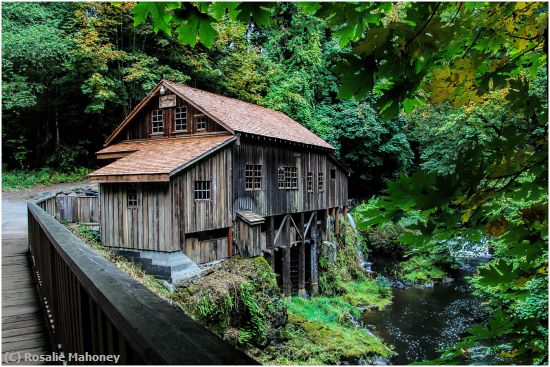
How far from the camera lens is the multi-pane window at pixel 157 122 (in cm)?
1581

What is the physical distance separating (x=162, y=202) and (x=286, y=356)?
249 inches

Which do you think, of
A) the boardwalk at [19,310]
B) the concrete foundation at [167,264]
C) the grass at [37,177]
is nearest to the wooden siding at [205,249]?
the concrete foundation at [167,264]

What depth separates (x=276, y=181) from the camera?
16672mm

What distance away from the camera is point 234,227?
14.0 metres

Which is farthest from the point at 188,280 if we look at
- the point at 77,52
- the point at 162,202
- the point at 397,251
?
the point at 397,251

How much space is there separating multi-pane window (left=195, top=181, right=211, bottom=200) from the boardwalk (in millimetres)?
5130

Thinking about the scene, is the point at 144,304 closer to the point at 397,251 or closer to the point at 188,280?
the point at 188,280

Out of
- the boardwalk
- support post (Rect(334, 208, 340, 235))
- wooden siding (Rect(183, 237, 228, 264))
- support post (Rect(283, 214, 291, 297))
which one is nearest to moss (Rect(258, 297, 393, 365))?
support post (Rect(283, 214, 291, 297))

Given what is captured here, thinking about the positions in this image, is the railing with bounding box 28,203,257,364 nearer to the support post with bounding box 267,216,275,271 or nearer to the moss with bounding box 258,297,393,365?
→ the moss with bounding box 258,297,393,365

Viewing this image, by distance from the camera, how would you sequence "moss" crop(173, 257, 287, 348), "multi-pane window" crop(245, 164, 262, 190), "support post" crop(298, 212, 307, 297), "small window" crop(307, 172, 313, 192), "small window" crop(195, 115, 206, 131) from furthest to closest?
"small window" crop(307, 172, 313, 192), "support post" crop(298, 212, 307, 297), "multi-pane window" crop(245, 164, 262, 190), "small window" crop(195, 115, 206, 131), "moss" crop(173, 257, 287, 348)

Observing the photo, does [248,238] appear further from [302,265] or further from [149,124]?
[149,124]

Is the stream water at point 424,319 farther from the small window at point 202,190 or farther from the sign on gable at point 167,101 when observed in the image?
the sign on gable at point 167,101

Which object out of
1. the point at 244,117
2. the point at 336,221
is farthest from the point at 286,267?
the point at 244,117

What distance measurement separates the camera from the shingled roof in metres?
14.4
